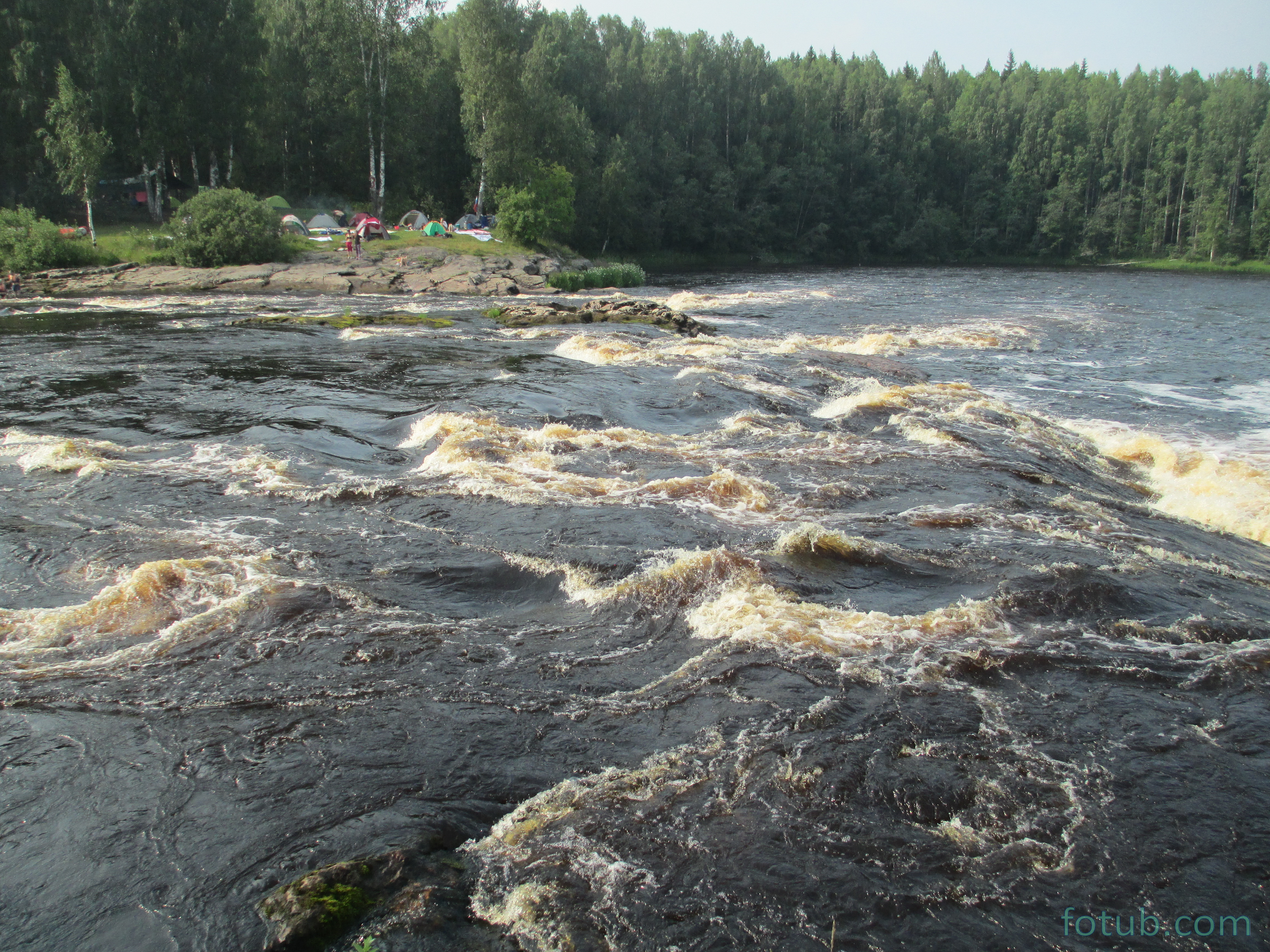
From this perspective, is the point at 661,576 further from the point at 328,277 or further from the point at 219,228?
the point at 219,228

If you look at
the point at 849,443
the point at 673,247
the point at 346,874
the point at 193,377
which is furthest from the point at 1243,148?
the point at 346,874

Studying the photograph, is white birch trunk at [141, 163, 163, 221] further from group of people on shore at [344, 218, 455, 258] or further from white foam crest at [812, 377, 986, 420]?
white foam crest at [812, 377, 986, 420]

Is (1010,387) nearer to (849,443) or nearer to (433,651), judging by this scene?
(849,443)

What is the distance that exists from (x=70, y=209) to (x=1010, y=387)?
172 ft

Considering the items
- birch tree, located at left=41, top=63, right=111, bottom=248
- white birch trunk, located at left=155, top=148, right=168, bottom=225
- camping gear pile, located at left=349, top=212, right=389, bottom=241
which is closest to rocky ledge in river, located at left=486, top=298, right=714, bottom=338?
camping gear pile, located at left=349, top=212, right=389, bottom=241

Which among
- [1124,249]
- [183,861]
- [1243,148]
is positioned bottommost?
[183,861]

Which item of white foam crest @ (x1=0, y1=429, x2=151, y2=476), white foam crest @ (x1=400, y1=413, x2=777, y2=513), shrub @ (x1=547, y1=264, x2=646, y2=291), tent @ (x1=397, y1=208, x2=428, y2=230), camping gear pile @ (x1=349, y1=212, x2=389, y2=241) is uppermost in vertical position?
tent @ (x1=397, y1=208, x2=428, y2=230)

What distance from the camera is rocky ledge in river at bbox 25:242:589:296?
1469 inches

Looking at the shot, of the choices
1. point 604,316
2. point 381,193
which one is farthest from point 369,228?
point 604,316

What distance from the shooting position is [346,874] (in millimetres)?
4562

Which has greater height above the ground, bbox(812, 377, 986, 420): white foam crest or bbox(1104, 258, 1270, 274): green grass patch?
bbox(1104, 258, 1270, 274): green grass patch

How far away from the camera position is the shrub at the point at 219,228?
40.0 metres

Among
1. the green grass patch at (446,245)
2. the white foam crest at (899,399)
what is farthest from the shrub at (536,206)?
the white foam crest at (899,399)

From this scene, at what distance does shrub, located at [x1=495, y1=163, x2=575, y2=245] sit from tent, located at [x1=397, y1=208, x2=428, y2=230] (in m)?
5.30
